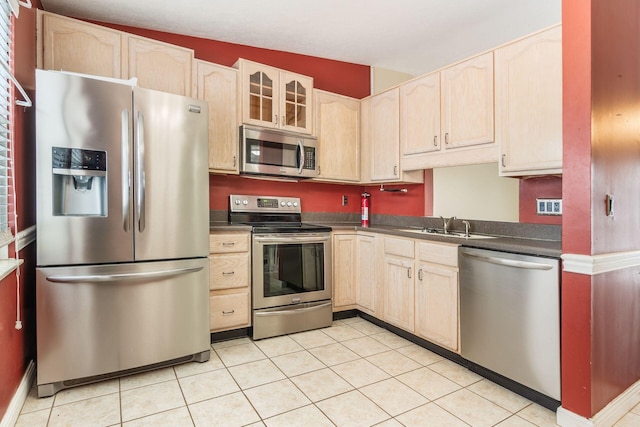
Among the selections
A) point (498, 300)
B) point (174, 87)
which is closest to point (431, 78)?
point (498, 300)

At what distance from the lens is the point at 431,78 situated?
9.42 feet

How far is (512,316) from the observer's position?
2000 mm

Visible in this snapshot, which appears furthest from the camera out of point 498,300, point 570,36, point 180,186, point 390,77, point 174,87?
point 390,77

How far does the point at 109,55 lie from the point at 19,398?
222cm

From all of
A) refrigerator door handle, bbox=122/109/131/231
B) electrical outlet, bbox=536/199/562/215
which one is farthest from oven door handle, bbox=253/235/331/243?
electrical outlet, bbox=536/199/562/215

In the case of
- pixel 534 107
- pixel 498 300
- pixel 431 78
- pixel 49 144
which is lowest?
pixel 498 300

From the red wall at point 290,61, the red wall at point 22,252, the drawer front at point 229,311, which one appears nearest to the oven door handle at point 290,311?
the drawer front at point 229,311

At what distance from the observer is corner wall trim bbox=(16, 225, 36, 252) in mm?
1813

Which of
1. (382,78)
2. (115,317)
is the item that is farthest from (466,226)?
(115,317)

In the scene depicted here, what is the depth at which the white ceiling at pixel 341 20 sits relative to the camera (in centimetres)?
262

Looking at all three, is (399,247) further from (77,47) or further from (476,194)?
(77,47)

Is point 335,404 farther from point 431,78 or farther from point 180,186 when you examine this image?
point 431,78

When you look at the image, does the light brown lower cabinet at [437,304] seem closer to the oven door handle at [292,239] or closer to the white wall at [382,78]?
the oven door handle at [292,239]

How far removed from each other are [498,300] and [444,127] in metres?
1.39
